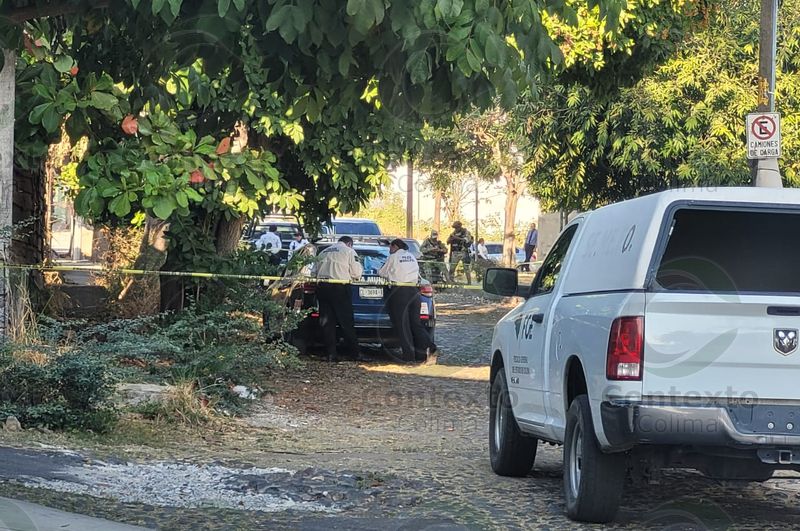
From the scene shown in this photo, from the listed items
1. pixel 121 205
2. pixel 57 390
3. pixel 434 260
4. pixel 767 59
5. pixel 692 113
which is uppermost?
pixel 692 113

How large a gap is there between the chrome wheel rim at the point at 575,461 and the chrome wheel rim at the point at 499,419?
67.1 inches

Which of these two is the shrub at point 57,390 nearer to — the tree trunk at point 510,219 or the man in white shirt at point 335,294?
the man in white shirt at point 335,294

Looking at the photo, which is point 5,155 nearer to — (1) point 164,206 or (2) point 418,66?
(1) point 164,206

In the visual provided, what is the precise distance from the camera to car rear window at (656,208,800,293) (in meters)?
7.34

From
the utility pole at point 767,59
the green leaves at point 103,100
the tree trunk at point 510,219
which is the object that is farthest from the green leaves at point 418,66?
the tree trunk at point 510,219

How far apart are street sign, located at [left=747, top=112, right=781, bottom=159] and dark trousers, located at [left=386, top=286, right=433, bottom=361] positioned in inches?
193

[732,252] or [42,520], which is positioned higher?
[732,252]

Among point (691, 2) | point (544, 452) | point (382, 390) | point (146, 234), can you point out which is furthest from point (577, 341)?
point (146, 234)

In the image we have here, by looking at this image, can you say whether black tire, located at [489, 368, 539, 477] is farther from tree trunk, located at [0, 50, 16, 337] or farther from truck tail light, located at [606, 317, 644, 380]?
tree trunk, located at [0, 50, 16, 337]

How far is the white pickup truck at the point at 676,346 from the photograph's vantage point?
19.8ft

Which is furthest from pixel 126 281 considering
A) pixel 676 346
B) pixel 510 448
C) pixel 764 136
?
pixel 676 346

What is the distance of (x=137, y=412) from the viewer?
1006cm

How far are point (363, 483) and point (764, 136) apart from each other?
8602 millimetres

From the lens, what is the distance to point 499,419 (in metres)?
8.83
